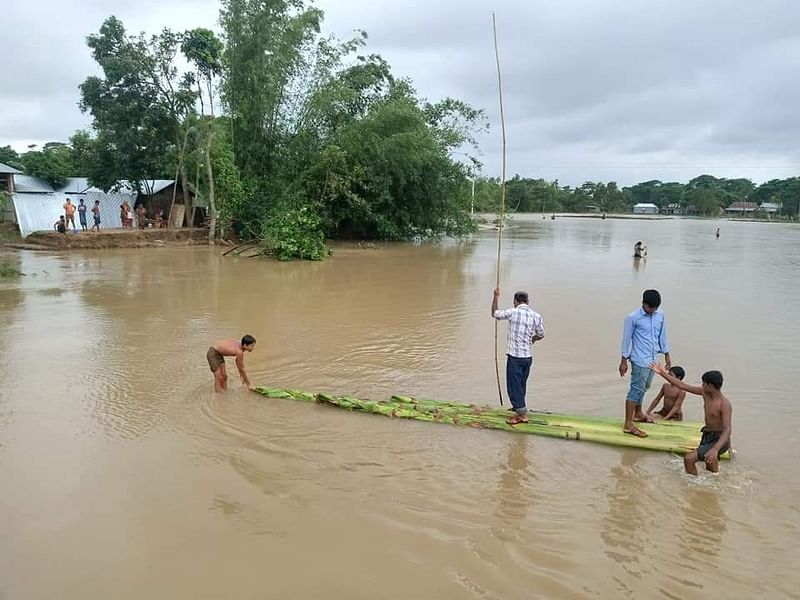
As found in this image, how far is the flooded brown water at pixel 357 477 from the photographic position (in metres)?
3.67

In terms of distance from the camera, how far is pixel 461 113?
28.8 metres

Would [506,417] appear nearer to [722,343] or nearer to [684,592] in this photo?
[684,592]

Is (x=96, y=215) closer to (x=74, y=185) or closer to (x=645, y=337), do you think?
(x=74, y=185)

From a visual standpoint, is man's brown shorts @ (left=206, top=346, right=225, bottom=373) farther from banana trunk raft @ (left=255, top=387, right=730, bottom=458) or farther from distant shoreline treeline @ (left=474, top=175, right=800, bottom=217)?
distant shoreline treeline @ (left=474, top=175, right=800, bottom=217)

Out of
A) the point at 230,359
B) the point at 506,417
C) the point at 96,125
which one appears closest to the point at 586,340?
the point at 506,417

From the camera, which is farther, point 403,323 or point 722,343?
point 403,323

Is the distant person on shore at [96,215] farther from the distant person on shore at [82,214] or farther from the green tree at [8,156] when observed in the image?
the green tree at [8,156]

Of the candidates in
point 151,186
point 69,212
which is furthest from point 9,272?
point 151,186

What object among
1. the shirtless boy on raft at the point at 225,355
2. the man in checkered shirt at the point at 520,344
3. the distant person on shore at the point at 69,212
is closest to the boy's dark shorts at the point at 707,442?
the man in checkered shirt at the point at 520,344

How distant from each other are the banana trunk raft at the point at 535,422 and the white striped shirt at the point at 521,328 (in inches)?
28.8

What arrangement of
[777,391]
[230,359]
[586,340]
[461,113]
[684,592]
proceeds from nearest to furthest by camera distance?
1. [684,592]
2. [777,391]
3. [230,359]
4. [586,340]
5. [461,113]

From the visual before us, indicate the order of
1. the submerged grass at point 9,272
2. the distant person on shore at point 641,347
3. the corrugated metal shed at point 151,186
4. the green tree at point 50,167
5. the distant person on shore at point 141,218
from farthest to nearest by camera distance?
the green tree at point 50,167 → the corrugated metal shed at point 151,186 → the distant person on shore at point 141,218 → the submerged grass at point 9,272 → the distant person on shore at point 641,347

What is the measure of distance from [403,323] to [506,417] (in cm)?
544

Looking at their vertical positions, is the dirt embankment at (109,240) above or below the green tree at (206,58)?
below
